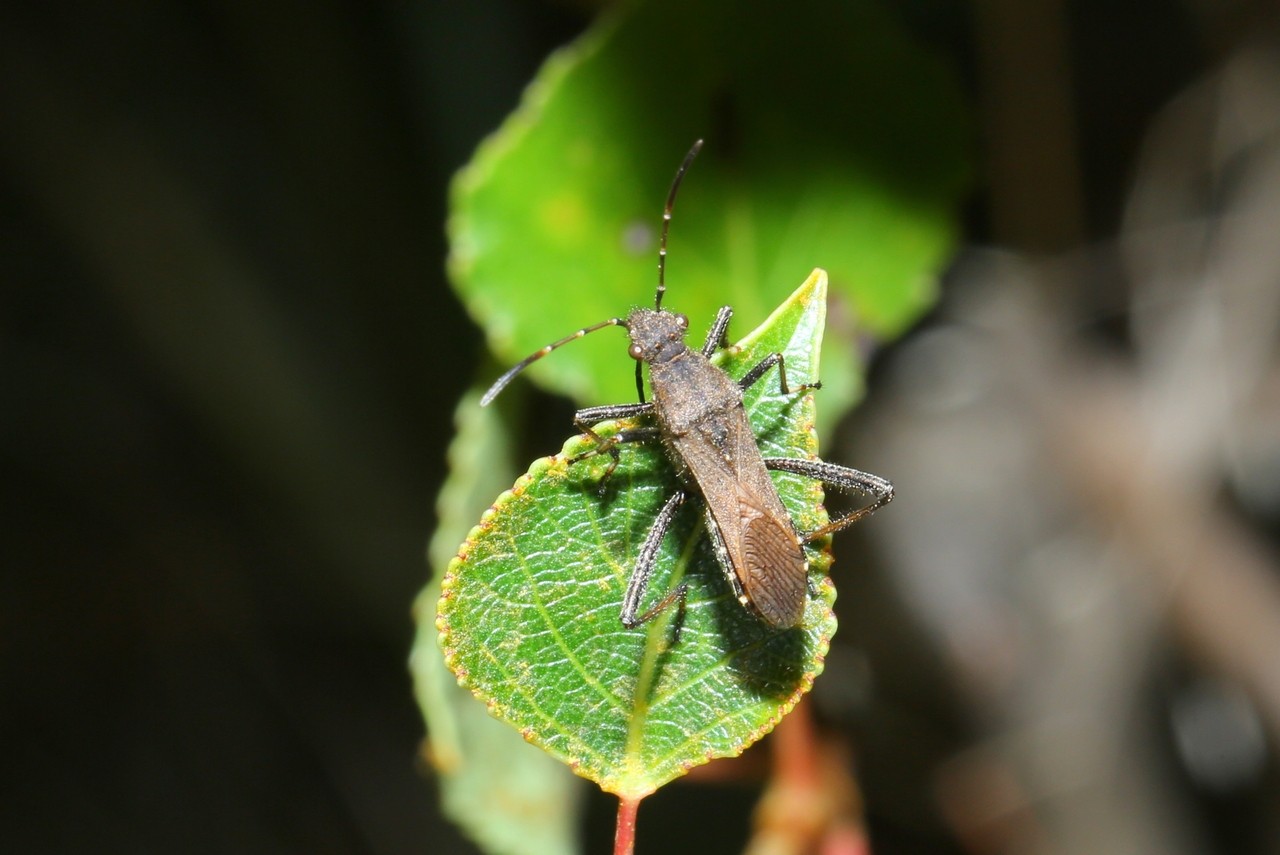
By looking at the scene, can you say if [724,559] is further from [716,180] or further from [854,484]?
[716,180]

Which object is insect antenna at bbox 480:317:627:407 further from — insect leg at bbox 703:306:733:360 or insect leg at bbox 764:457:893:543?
insect leg at bbox 764:457:893:543

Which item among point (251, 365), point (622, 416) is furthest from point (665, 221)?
point (251, 365)

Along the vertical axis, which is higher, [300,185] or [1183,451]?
[300,185]

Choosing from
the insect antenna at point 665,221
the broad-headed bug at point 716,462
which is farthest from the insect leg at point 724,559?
the insect antenna at point 665,221

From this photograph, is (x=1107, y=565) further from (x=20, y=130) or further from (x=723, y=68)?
(x=20, y=130)

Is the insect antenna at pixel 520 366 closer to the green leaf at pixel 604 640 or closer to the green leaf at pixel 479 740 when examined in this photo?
the green leaf at pixel 479 740

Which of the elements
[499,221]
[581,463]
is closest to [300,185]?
[499,221]
